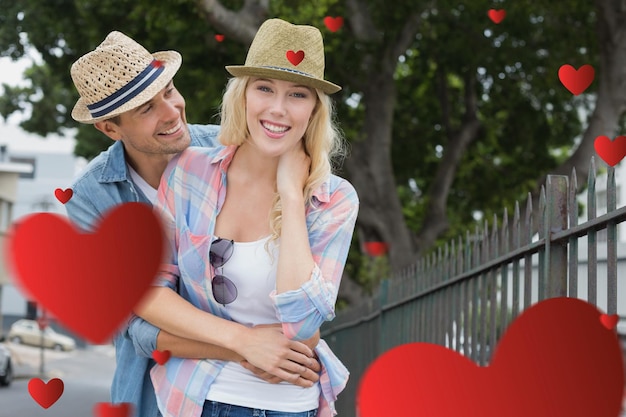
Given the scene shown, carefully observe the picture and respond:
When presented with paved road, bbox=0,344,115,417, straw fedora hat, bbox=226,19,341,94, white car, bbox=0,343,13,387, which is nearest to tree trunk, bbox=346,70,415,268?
paved road, bbox=0,344,115,417

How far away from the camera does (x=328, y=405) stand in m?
3.00

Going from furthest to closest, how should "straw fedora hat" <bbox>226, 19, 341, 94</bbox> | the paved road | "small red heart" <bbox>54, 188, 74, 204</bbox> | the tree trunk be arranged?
the paved road < the tree trunk < "small red heart" <bbox>54, 188, 74, 204</bbox> < "straw fedora hat" <bbox>226, 19, 341, 94</bbox>

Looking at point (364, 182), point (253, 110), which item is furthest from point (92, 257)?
point (364, 182)

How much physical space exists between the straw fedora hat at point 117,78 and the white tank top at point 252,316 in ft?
1.86

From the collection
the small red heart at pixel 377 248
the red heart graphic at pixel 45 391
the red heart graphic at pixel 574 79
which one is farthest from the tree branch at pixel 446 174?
the red heart graphic at pixel 45 391

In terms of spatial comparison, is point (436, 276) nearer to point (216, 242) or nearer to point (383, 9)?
point (216, 242)

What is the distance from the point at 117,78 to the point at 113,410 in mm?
976

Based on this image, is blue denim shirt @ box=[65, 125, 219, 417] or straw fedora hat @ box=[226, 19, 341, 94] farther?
blue denim shirt @ box=[65, 125, 219, 417]

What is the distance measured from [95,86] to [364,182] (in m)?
10.4

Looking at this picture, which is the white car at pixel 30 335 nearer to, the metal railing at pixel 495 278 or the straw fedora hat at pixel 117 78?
the metal railing at pixel 495 278

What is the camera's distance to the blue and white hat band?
3.02 meters

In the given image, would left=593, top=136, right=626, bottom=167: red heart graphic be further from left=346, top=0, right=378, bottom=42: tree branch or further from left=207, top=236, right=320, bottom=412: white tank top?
left=346, top=0, right=378, bottom=42: tree branch

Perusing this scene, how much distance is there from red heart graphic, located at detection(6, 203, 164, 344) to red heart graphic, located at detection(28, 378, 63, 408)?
0.96 metres

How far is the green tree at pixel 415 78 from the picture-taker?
12164 mm
